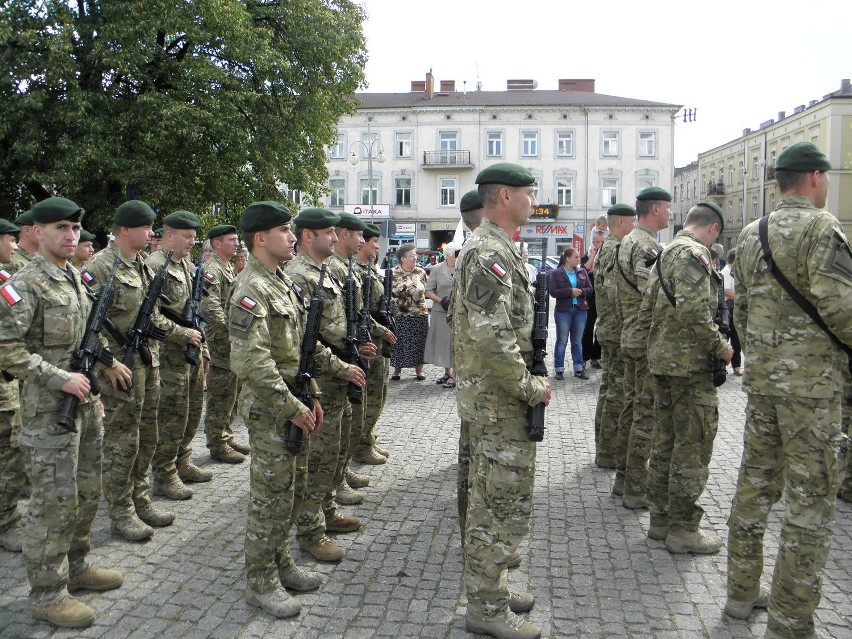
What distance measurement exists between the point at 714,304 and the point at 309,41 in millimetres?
19430

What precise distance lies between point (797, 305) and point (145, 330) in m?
4.36

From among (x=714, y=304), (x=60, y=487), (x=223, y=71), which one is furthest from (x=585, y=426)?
(x=223, y=71)

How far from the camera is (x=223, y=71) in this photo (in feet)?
65.6

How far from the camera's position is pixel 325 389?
5215mm

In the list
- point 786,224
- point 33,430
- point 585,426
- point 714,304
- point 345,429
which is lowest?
point 585,426

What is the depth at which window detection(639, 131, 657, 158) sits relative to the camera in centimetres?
5044

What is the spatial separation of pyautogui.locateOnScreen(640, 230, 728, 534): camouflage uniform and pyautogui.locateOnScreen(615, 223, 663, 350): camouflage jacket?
737 mm

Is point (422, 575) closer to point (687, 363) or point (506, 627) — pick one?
point (506, 627)

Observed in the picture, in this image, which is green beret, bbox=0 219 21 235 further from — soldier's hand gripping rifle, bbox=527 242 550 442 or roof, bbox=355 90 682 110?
roof, bbox=355 90 682 110

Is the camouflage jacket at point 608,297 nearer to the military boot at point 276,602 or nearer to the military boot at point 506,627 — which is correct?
the military boot at point 506,627

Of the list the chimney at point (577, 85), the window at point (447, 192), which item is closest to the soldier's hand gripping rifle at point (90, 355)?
the window at point (447, 192)

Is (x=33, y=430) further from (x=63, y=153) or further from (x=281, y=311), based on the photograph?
(x=63, y=153)

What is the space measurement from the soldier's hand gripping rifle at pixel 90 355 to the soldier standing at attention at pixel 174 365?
1.62m

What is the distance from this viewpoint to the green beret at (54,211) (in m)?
4.20
